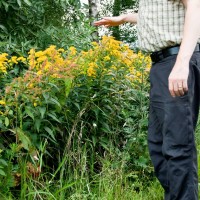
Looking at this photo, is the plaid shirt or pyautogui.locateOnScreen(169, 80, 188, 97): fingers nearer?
pyautogui.locateOnScreen(169, 80, 188, 97): fingers

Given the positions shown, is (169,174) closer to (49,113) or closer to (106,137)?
(49,113)

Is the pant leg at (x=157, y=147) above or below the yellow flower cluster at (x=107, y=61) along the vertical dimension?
below

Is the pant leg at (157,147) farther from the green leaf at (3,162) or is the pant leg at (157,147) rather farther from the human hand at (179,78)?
the green leaf at (3,162)

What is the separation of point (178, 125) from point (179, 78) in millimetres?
267

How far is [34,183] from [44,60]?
32.4 inches

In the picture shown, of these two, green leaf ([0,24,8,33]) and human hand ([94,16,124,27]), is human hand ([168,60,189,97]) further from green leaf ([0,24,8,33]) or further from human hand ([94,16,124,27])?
green leaf ([0,24,8,33])

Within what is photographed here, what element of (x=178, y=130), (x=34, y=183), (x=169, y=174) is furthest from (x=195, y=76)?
(x=34, y=183)

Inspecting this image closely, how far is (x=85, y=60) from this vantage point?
11.1ft

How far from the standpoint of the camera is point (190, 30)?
2.19 m

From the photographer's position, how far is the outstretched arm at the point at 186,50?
→ 85.2 inches

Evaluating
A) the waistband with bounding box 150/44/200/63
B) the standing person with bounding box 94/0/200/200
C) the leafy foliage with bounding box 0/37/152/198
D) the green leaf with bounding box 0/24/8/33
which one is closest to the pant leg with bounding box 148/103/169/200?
the standing person with bounding box 94/0/200/200

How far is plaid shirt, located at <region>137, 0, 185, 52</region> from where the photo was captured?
2.36 m

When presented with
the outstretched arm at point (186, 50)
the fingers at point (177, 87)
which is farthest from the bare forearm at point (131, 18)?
the fingers at point (177, 87)

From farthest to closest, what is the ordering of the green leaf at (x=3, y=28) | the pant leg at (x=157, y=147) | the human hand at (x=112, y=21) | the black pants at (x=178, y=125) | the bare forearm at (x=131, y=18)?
the green leaf at (x=3, y=28), the human hand at (x=112, y=21), the bare forearm at (x=131, y=18), the pant leg at (x=157, y=147), the black pants at (x=178, y=125)
